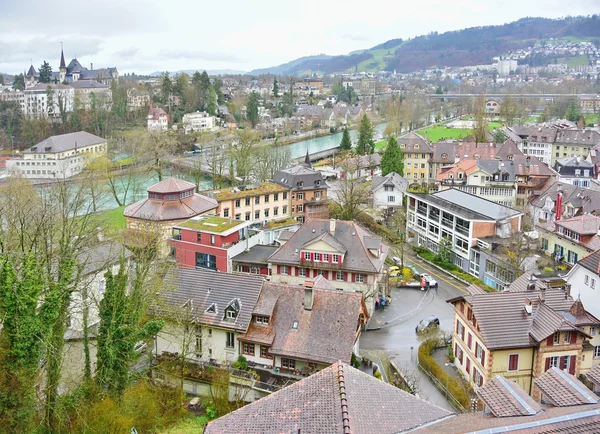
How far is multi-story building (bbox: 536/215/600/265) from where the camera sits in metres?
30.8

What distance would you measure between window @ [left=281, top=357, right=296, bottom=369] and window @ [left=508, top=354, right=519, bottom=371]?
712 cm

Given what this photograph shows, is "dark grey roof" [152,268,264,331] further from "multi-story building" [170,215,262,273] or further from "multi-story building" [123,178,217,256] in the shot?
"multi-story building" [123,178,217,256]

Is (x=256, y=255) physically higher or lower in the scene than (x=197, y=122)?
lower

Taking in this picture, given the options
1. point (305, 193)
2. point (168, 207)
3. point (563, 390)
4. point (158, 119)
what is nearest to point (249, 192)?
point (305, 193)

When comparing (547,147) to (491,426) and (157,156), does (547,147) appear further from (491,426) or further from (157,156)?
(491,426)

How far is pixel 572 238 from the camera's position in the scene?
3162cm

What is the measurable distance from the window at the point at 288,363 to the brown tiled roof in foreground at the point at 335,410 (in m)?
10.6

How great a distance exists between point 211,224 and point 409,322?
35.4ft

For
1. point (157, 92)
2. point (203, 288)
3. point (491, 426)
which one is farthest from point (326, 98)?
point (491, 426)

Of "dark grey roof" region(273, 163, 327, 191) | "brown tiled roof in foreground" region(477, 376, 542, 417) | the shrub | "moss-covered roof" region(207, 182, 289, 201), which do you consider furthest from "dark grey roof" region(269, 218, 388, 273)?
"brown tiled roof in foreground" region(477, 376, 542, 417)

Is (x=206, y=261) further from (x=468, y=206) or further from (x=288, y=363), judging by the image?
(x=468, y=206)

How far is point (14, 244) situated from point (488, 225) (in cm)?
2383

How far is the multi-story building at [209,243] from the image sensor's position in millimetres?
30859

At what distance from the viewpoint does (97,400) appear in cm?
1762
